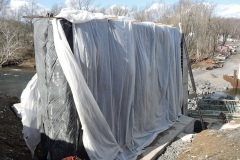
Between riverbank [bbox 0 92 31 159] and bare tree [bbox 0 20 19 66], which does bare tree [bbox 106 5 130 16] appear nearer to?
bare tree [bbox 0 20 19 66]

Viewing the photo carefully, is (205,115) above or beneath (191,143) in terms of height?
beneath

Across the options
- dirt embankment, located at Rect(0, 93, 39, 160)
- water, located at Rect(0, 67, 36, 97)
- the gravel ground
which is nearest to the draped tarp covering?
the gravel ground

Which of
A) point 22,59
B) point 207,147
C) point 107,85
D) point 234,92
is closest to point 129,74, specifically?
point 107,85

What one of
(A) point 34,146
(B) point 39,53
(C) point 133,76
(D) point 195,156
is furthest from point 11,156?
(D) point 195,156

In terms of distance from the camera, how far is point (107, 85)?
18.8ft

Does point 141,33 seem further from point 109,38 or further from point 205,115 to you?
point 205,115

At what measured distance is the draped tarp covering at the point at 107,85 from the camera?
4961mm

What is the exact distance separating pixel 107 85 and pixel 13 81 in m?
19.7

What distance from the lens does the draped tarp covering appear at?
4.96 m

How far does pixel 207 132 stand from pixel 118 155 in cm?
279

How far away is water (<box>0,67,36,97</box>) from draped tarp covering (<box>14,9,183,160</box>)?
41.3ft

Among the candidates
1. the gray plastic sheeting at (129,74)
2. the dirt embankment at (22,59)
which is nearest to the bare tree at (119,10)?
the dirt embankment at (22,59)

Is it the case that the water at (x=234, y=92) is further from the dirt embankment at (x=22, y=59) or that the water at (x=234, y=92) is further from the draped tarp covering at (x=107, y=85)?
the dirt embankment at (x=22, y=59)

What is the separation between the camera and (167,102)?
8742 millimetres
